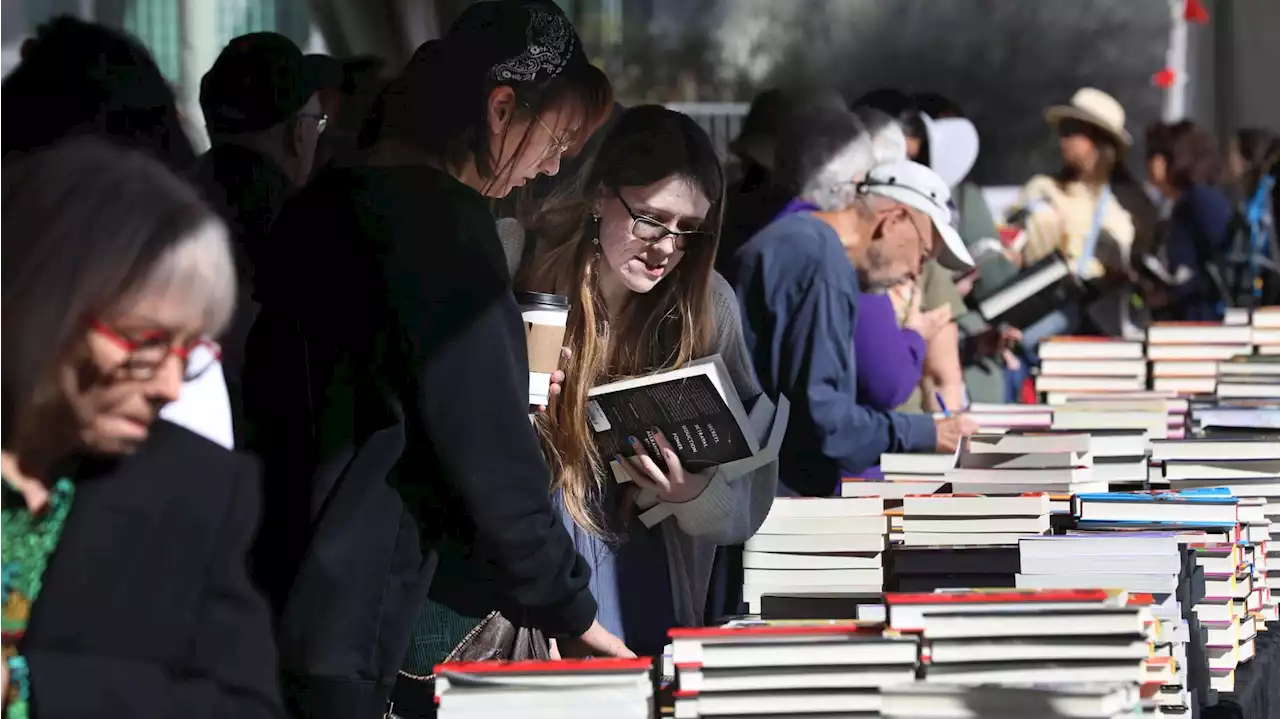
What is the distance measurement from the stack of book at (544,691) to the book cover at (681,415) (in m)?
0.83

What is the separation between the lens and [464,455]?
217cm

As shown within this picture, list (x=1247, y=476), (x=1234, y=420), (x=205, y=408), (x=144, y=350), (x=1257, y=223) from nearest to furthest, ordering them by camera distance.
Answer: (x=144, y=350) → (x=205, y=408) → (x=1247, y=476) → (x=1234, y=420) → (x=1257, y=223)

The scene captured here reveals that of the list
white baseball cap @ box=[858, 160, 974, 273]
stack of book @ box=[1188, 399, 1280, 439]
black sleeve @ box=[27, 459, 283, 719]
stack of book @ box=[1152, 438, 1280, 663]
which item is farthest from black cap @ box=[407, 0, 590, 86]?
stack of book @ box=[1188, 399, 1280, 439]

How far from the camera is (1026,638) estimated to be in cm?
205

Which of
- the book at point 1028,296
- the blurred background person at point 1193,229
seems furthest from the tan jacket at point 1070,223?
the book at point 1028,296

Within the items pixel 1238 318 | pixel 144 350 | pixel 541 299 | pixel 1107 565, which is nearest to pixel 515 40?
pixel 541 299

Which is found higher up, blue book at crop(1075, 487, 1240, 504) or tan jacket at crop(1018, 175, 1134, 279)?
tan jacket at crop(1018, 175, 1134, 279)

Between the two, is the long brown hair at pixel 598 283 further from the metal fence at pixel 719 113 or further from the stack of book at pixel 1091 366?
the metal fence at pixel 719 113

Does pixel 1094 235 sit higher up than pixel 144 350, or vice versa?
pixel 144 350

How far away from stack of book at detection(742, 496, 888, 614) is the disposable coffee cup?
700 millimetres

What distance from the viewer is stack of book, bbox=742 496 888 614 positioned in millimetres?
3160

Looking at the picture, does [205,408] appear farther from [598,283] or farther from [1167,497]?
[1167,497]

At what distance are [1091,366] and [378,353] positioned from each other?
11.5 feet

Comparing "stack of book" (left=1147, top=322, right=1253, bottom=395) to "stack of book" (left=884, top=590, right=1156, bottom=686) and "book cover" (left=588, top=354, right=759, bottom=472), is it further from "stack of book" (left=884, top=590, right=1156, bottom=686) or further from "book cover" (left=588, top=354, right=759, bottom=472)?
"stack of book" (left=884, top=590, right=1156, bottom=686)
